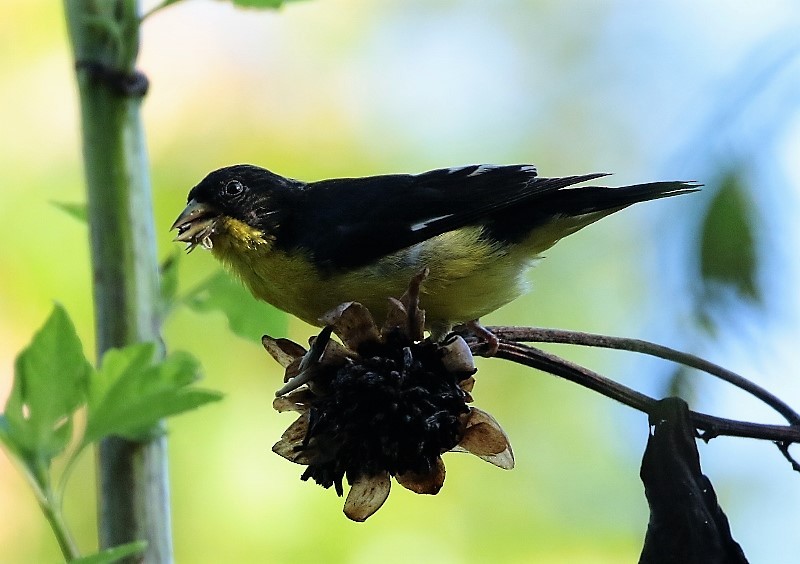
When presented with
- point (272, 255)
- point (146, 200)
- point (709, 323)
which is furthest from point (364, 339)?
point (272, 255)

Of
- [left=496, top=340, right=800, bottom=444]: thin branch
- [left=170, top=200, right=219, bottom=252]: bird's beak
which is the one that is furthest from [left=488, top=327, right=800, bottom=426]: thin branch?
[left=170, top=200, right=219, bottom=252]: bird's beak

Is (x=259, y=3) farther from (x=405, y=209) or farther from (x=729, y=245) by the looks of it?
(x=729, y=245)

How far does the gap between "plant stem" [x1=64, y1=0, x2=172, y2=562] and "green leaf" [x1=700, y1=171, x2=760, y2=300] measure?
36.1 inches

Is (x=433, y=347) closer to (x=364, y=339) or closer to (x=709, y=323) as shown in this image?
(x=364, y=339)

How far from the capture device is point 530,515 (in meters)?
3.70

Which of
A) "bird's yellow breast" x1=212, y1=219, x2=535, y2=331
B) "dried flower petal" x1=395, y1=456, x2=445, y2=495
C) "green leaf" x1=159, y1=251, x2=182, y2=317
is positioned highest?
"bird's yellow breast" x1=212, y1=219, x2=535, y2=331

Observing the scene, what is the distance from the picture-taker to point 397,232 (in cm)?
215

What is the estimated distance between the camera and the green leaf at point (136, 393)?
143 cm

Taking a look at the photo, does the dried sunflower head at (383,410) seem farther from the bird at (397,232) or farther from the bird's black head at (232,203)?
the bird's black head at (232,203)

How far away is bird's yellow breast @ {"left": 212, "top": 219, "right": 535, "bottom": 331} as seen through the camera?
2.02m

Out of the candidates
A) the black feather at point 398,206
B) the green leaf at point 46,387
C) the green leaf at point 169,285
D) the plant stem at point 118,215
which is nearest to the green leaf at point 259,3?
the plant stem at point 118,215

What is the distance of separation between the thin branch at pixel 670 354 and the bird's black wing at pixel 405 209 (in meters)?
0.89

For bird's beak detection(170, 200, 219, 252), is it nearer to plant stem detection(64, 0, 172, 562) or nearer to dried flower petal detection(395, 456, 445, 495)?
plant stem detection(64, 0, 172, 562)

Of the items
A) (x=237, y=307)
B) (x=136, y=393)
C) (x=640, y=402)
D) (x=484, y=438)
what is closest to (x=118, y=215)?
(x=237, y=307)
